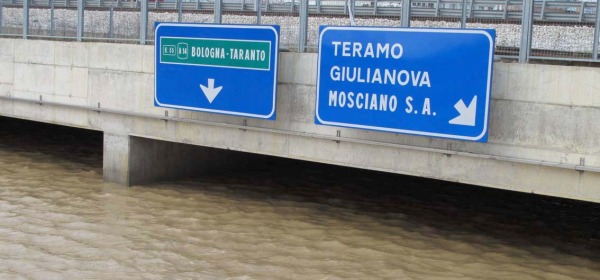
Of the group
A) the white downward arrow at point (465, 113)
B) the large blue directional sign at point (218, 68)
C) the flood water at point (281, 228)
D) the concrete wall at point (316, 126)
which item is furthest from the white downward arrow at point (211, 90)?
the white downward arrow at point (465, 113)

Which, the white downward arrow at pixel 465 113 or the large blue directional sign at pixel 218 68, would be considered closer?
the white downward arrow at pixel 465 113

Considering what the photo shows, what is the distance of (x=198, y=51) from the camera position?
10.9m

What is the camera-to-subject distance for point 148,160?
499 inches

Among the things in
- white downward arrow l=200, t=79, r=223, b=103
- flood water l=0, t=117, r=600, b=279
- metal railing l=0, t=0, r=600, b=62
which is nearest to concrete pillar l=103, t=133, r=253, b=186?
flood water l=0, t=117, r=600, b=279

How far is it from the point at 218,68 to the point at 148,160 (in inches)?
109

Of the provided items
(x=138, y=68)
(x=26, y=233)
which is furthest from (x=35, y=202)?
(x=138, y=68)

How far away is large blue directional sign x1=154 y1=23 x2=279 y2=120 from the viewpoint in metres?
10.0

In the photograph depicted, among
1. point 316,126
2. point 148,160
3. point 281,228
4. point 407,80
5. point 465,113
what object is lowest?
point 281,228

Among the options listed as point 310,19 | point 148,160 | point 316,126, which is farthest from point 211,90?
point 148,160

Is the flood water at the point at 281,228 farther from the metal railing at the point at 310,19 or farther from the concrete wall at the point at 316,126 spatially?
the metal railing at the point at 310,19

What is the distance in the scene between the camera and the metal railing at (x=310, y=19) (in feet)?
27.4

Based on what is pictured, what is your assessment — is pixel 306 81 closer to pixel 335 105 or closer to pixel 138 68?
pixel 335 105

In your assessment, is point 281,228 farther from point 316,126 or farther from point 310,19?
point 310,19

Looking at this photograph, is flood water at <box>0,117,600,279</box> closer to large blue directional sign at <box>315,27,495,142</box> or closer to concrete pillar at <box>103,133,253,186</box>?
concrete pillar at <box>103,133,253,186</box>
